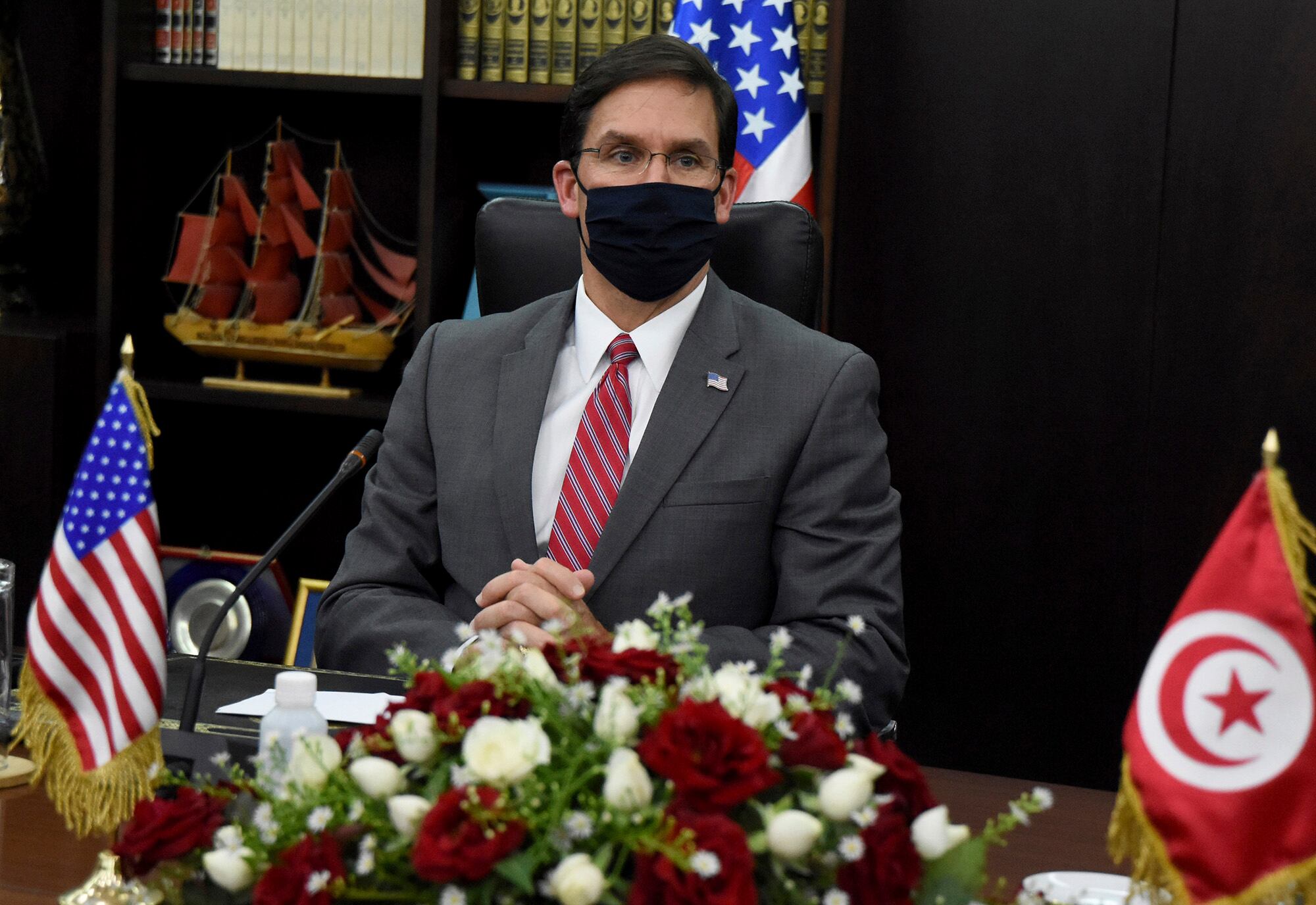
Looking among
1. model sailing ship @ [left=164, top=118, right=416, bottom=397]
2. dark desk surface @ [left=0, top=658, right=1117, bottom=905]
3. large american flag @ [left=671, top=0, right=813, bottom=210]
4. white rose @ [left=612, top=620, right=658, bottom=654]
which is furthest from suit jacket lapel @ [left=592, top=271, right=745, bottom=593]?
model sailing ship @ [left=164, top=118, right=416, bottom=397]

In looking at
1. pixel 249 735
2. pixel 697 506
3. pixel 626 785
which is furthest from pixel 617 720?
pixel 697 506

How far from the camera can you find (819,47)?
2.92 m

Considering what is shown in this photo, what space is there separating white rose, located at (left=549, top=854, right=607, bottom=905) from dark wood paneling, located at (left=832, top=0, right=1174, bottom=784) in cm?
235

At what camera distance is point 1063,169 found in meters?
2.97

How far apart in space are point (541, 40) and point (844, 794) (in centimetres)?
241

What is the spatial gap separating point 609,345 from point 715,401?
17cm

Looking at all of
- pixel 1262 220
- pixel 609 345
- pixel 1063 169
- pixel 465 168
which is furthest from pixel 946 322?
pixel 609 345

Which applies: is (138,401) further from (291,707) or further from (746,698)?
(746,698)

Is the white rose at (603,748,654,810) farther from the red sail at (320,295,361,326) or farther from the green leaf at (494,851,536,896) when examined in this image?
the red sail at (320,295,361,326)

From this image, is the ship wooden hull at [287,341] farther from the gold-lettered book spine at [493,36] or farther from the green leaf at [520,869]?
the green leaf at [520,869]

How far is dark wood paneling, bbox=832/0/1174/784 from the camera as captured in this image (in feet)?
9.70

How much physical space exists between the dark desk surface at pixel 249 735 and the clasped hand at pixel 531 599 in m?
0.14

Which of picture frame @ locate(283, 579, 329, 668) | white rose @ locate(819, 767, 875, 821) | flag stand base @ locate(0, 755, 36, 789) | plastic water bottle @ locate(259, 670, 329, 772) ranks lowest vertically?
picture frame @ locate(283, 579, 329, 668)

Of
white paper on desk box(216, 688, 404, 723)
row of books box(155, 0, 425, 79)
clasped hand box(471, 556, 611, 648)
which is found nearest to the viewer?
white paper on desk box(216, 688, 404, 723)
